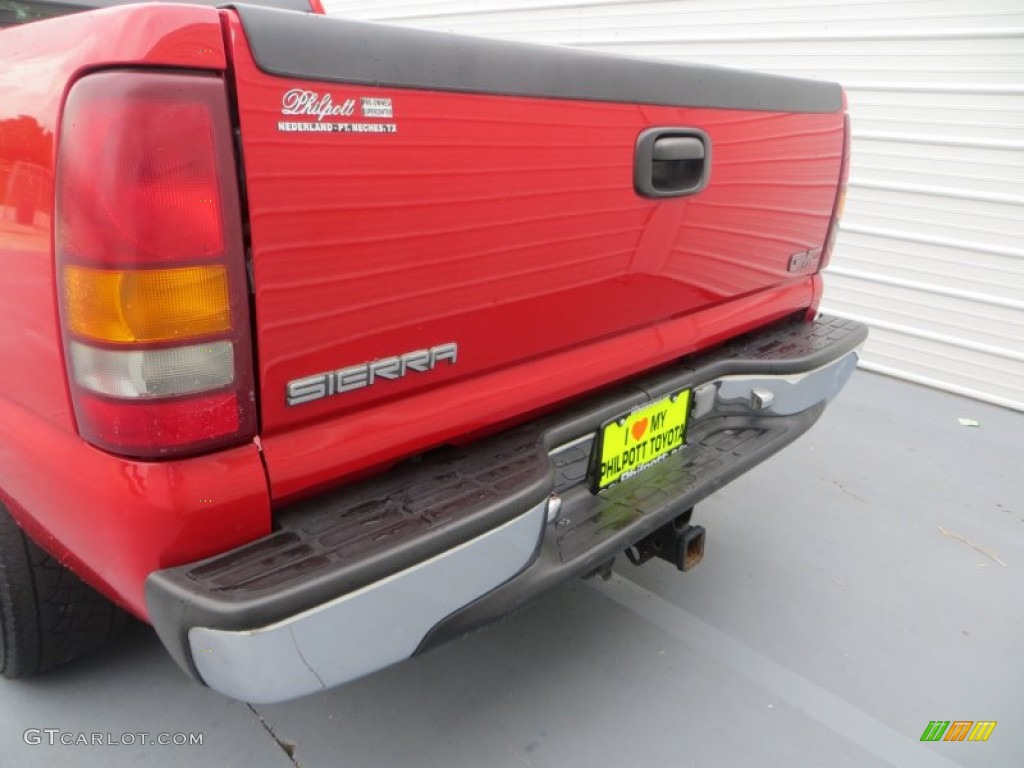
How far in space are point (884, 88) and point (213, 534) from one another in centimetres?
455

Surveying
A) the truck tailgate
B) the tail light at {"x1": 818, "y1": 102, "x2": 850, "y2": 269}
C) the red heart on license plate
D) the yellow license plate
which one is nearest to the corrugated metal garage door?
the tail light at {"x1": 818, "y1": 102, "x2": 850, "y2": 269}

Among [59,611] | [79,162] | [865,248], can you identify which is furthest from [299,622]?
[865,248]

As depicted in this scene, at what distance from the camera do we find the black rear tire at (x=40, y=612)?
174cm

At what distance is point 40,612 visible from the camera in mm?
1829

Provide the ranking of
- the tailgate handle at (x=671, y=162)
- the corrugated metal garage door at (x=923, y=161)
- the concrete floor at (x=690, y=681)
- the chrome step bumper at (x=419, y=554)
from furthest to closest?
the corrugated metal garage door at (x=923, y=161), the concrete floor at (x=690, y=681), the tailgate handle at (x=671, y=162), the chrome step bumper at (x=419, y=554)

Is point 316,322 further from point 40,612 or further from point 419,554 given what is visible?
point 40,612

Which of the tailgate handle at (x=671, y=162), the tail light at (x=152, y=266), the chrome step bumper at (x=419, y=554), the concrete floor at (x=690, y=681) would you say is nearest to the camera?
the tail light at (x=152, y=266)

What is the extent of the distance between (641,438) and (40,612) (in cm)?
151

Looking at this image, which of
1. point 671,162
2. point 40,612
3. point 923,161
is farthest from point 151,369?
point 923,161

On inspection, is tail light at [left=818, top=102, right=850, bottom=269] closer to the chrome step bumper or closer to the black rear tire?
the chrome step bumper

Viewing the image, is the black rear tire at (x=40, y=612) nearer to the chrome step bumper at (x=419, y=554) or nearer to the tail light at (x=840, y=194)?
the chrome step bumper at (x=419, y=554)

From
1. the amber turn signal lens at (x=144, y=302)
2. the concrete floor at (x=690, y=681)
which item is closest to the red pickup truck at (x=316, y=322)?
the amber turn signal lens at (x=144, y=302)

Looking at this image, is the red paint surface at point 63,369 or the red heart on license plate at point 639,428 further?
the red heart on license plate at point 639,428

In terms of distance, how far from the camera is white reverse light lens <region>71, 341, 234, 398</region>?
1.15 m
